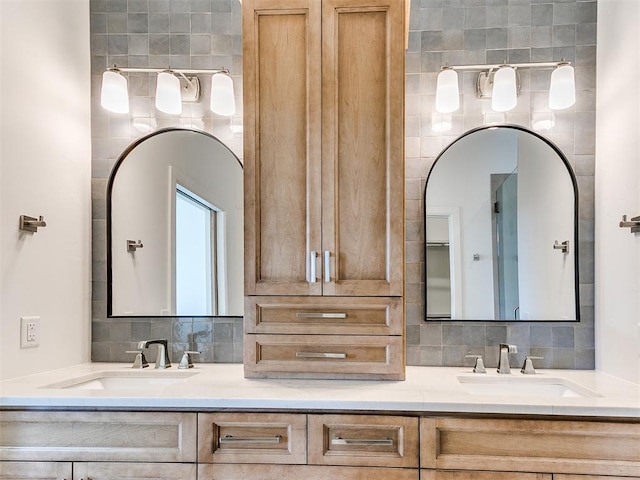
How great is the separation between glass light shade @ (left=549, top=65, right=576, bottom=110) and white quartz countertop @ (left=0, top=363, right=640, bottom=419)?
3.58 feet

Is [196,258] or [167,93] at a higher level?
[167,93]

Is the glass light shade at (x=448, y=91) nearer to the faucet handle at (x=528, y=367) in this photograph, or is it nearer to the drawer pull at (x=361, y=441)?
the faucet handle at (x=528, y=367)

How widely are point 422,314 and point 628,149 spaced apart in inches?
39.2

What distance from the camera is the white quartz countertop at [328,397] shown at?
153 cm

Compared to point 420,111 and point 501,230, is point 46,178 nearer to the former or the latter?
point 420,111

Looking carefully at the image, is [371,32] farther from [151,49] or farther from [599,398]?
[599,398]

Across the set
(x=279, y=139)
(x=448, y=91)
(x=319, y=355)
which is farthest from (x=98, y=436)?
(x=448, y=91)

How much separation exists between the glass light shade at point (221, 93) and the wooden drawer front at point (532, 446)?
1.51 meters

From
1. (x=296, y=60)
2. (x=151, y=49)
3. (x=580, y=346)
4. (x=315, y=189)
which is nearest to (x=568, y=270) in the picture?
(x=580, y=346)

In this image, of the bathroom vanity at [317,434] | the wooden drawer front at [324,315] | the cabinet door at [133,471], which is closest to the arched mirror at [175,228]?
the wooden drawer front at [324,315]

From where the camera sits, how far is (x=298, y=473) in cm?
159

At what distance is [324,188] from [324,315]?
45 cm

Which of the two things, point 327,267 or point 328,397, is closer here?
point 328,397

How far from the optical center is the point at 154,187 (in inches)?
91.0
